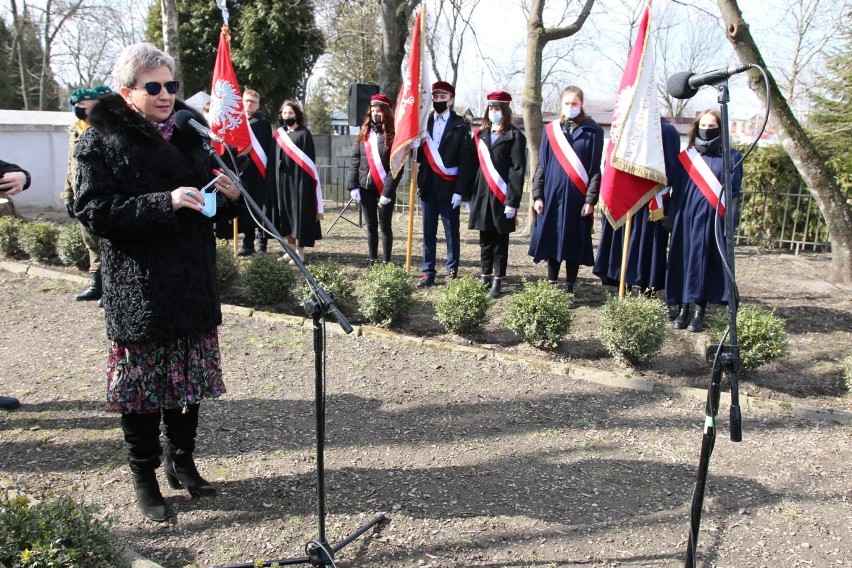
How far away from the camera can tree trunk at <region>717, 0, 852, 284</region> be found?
737cm

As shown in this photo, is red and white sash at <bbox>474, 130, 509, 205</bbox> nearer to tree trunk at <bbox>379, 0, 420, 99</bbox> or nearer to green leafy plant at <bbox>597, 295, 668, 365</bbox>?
green leafy plant at <bbox>597, 295, 668, 365</bbox>

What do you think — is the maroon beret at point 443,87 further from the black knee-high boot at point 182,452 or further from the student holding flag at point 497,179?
the black knee-high boot at point 182,452

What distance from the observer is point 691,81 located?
2.81 m

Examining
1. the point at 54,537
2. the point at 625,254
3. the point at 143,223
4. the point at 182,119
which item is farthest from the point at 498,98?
the point at 54,537

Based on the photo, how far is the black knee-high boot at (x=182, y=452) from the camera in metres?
3.30

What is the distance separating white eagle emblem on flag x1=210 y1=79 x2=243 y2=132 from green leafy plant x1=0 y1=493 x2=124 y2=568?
6.56 m

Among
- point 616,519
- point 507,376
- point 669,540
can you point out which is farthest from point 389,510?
point 507,376

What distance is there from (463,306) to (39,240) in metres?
5.81

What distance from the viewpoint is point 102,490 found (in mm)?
3551

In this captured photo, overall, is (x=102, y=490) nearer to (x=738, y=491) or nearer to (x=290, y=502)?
(x=290, y=502)

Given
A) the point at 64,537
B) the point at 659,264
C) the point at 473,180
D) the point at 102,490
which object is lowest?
the point at 102,490

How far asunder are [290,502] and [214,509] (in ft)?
1.17

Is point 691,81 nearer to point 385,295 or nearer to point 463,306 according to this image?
point 463,306

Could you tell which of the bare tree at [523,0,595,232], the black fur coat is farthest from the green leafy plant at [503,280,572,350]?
the bare tree at [523,0,595,232]
